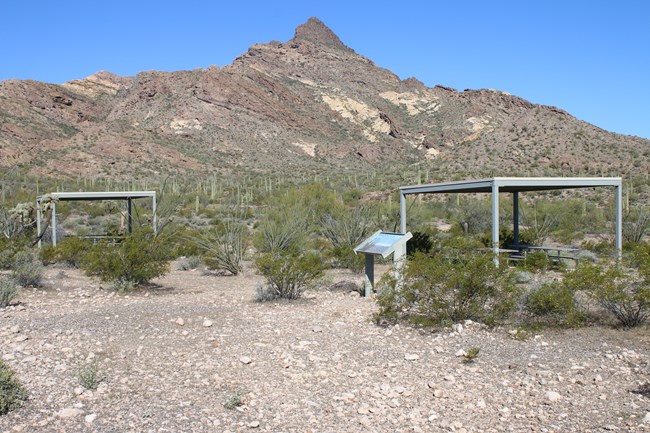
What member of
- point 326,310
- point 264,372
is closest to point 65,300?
point 326,310

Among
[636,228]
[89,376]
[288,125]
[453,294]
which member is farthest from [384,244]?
[288,125]

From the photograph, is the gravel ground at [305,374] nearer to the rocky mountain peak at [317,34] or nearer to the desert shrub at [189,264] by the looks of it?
the desert shrub at [189,264]

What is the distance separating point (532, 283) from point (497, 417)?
436 cm

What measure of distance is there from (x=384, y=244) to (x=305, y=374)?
4314 mm

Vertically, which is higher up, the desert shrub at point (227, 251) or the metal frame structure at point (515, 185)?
the metal frame structure at point (515, 185)

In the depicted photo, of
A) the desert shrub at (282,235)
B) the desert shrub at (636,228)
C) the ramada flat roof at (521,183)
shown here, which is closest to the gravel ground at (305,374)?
the ramada flat roof at (521,183)

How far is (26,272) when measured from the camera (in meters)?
11.1

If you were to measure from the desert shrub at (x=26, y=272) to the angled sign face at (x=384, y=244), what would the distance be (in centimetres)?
596

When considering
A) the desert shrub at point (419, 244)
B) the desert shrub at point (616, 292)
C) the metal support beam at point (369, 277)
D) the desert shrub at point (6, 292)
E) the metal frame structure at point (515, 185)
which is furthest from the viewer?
the desert shrub at point (419, 244)

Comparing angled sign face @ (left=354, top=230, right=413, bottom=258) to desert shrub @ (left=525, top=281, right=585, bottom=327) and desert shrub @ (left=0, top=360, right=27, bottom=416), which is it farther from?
desert shrub @ (left=0, top=360, right=27, bottom=416)

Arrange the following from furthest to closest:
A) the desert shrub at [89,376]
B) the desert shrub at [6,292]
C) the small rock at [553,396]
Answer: the desert shrub at [6,292], the desert shrub at [89,376], the small rock at [553,396]

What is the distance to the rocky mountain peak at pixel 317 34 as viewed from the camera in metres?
110

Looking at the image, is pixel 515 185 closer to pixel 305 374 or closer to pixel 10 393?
pixel 305 374

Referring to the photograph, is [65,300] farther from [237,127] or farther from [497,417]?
[237,127]
